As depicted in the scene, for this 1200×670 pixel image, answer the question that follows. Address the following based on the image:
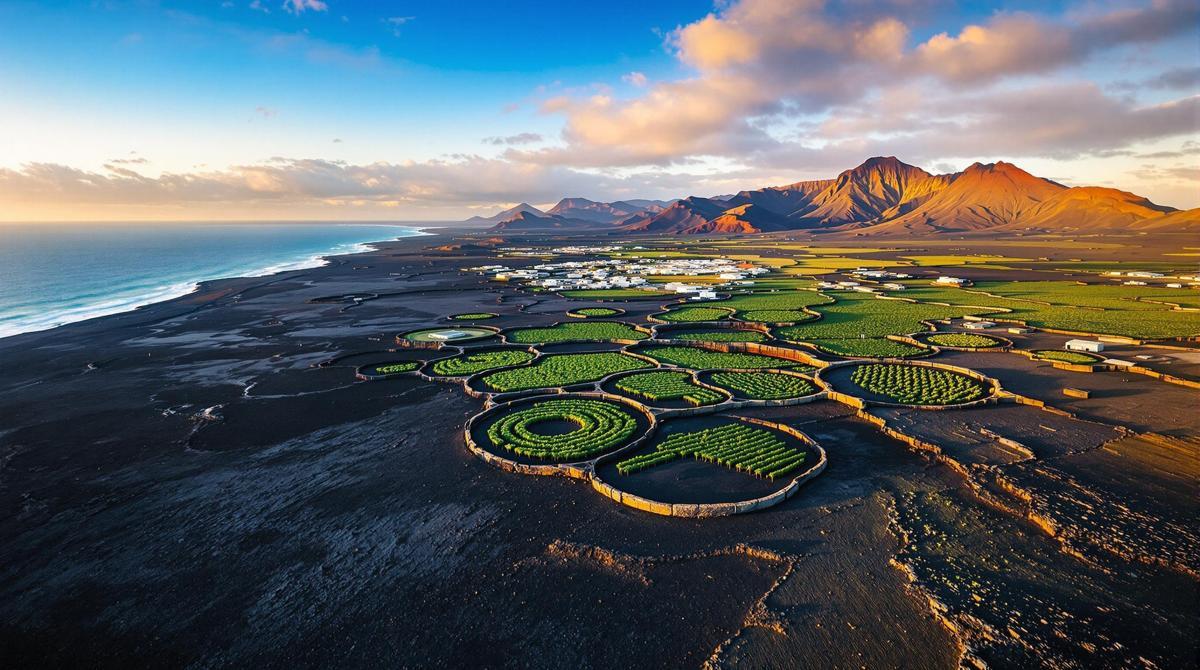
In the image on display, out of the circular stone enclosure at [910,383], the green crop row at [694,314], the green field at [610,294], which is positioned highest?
the circular stone enclosure at [910,383]

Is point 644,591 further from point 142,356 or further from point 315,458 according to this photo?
point 142,356

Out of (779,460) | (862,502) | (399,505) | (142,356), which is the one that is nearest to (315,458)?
(399,505)

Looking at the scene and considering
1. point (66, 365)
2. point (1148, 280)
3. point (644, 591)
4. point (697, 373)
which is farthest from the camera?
point (1148, 280)

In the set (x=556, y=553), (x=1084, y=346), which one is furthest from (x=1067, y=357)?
(x=556, y=553)

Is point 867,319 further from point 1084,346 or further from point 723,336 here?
point 1084,346

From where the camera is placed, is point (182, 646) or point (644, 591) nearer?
point (182, 646)

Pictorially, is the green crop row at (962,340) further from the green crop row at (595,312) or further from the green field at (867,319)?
the green crop row at (595,312)

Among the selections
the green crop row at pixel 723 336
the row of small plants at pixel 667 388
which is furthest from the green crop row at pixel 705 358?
the green crop row at pixel 723 336
